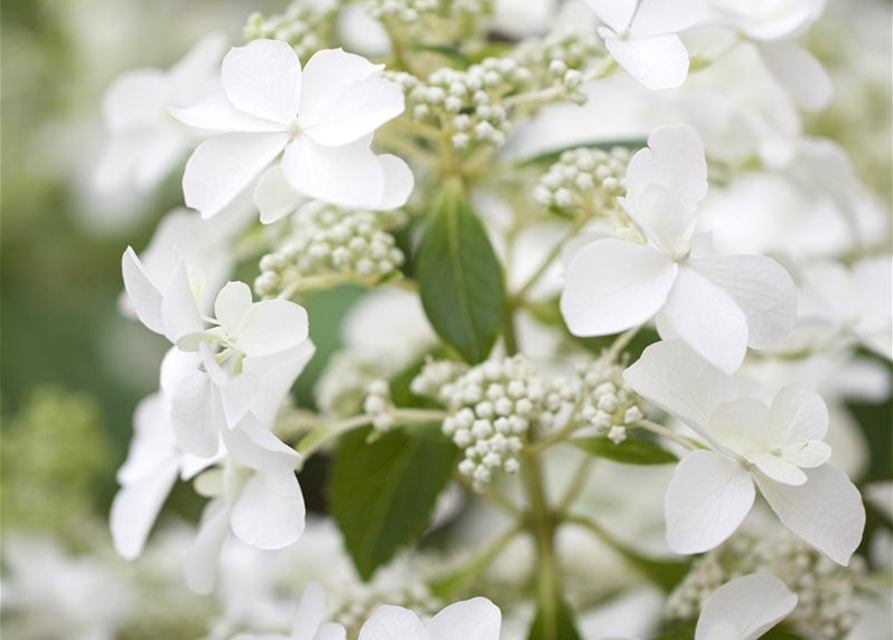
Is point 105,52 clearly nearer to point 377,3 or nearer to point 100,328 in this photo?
point 100,328

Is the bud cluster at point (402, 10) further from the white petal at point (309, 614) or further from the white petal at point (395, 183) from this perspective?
the white petal at point (309, 614)

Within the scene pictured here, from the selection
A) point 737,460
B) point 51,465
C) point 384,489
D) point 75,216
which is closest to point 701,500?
point 737,460

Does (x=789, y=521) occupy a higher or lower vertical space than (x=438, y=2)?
lower

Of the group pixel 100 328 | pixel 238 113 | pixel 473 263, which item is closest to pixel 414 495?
pixel 473 263

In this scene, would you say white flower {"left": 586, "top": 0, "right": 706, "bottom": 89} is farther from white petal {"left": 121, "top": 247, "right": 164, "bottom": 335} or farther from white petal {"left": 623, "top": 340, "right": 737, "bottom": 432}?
white petal {"left": 121, "top": 247, "right": 164, "bottom": 335}

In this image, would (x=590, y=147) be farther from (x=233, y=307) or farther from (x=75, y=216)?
(x=75, y=216)

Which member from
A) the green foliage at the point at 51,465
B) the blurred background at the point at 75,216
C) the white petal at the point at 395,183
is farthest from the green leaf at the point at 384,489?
the blurred background at the point at 75,216

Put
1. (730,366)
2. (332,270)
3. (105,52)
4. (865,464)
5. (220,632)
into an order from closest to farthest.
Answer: (730,366) → (332,270) → (220,632) → (865,464) → (105,52)
